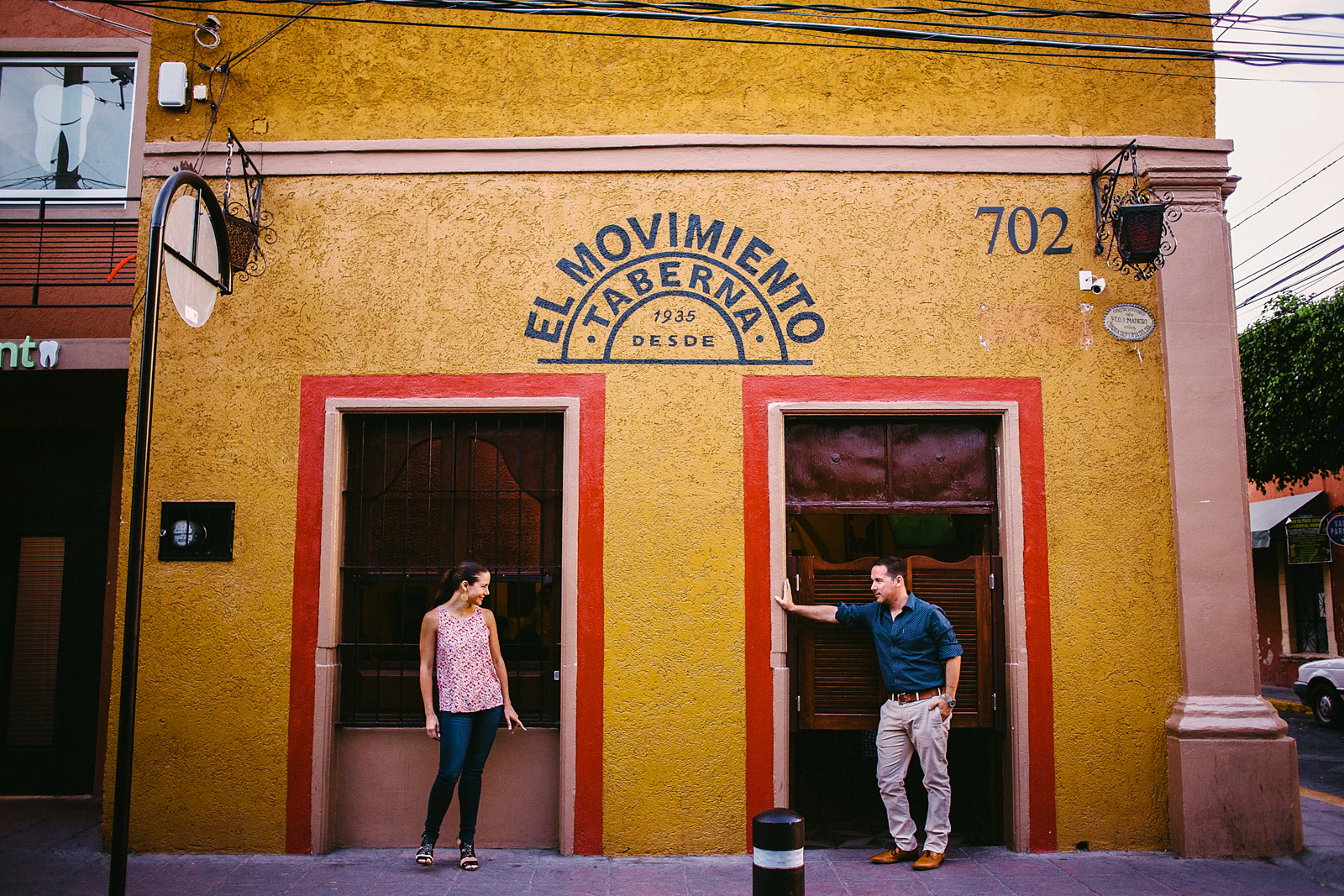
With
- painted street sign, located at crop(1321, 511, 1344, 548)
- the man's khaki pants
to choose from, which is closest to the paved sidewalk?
the man's khaki pants

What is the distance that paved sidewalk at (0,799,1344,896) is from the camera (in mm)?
4977

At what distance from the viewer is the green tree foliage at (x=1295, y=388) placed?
12812mm

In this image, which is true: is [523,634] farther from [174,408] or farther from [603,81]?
[603,81]

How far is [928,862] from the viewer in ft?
17.5

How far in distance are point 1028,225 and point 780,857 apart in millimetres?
4564

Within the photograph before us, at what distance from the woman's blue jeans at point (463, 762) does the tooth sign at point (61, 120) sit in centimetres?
566

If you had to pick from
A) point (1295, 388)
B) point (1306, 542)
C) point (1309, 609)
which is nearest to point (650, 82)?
point (1295, 388)

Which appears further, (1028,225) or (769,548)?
(1028,225)

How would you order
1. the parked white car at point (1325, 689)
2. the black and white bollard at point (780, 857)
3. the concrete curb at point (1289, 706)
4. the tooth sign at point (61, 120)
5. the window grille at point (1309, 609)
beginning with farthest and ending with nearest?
the window grille at point (1309, 609) → the concrete curb at point (1289, 706) → the parked white car at point (1325, 689) → the tooth sign at point (61, 120) → the black and white bollard at point (780, 857)

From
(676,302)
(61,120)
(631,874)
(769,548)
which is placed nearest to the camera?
(631,874)

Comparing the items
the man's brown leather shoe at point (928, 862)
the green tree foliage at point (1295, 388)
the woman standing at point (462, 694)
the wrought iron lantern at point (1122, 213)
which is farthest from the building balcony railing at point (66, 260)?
the green tree foliage at point (1295, 388)

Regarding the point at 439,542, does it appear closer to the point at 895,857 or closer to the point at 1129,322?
the point at 895,857

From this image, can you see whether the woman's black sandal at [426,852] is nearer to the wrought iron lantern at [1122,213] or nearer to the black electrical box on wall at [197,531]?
the black electrical box on wall at [197,531]

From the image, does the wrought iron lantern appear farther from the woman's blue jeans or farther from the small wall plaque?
the woman's blue jeans
